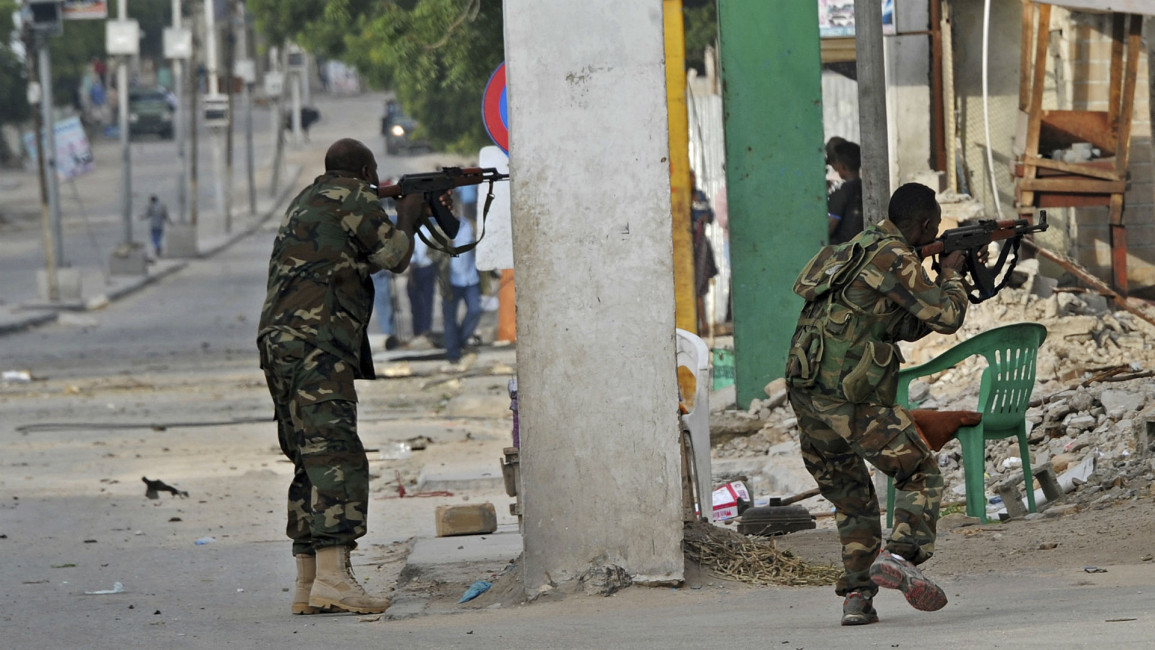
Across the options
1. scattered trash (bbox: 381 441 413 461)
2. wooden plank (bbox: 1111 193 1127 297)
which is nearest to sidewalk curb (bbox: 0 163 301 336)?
scattered trash (bbox: 381 441 413 461)

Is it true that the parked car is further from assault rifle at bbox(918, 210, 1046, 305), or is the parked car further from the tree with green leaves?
assault rifle at bbox(918, 210, 1046, 305)

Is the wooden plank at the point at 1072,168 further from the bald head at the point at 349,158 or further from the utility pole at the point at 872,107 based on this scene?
the bald head at the point at 349,158

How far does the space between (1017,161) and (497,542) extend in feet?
18.7

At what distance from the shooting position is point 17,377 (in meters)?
17.4

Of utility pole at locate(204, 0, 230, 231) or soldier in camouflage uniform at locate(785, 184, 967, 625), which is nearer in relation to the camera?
soldier in camouflage uniform at locate(785, 184, 967, 625)

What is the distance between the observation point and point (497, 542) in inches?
307

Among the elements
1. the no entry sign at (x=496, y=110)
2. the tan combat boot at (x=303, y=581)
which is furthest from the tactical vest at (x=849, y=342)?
the no entry sign at (x=496, y=110)

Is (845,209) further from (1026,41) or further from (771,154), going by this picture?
(1026,41)

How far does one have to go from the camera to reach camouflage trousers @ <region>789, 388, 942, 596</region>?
5.29m

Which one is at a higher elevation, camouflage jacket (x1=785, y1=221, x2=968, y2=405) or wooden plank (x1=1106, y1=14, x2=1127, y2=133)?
wooden plank (x1=1106, y1=14, x2=1127, y2=133)

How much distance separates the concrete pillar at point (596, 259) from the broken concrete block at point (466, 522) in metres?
2.21

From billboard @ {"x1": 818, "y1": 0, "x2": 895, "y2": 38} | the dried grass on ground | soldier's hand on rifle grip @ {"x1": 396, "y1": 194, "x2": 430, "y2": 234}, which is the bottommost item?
the dried grass on ground

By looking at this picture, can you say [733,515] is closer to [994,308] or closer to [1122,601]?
[1122,601]

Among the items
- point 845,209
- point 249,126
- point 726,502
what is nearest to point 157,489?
point 726,502
